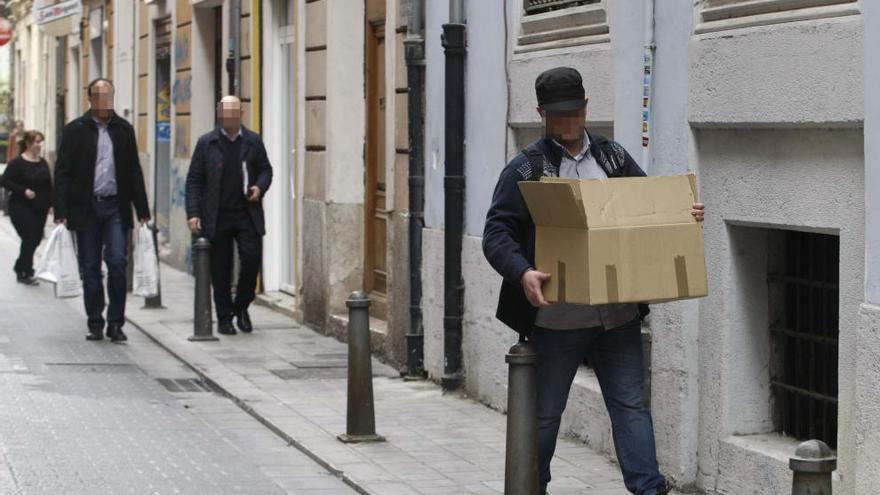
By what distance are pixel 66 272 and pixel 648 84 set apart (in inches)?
281

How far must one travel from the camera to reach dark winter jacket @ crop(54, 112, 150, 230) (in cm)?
1337

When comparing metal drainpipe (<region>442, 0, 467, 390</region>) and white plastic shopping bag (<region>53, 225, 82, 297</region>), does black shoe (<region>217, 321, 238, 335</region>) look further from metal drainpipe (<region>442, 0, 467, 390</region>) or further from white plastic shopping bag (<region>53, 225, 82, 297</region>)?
metal drainpipe (<region>442, 0, 467, 390</region>)

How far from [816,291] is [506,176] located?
1721 mm

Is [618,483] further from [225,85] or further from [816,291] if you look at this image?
[225,85]

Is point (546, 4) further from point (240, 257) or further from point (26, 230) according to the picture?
point (26, 230)

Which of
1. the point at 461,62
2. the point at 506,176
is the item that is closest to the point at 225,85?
the point at 461,62

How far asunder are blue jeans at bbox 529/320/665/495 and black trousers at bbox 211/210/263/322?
7834mm

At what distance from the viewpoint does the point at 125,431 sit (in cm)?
958

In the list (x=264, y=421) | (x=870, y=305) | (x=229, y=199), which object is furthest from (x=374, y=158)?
(x=870, y=305)

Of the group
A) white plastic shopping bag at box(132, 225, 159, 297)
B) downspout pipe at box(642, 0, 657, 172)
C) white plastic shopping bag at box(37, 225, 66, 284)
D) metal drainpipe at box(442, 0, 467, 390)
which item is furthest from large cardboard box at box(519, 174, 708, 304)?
white plastic shopping bag at box(37, 225, 66, 284)

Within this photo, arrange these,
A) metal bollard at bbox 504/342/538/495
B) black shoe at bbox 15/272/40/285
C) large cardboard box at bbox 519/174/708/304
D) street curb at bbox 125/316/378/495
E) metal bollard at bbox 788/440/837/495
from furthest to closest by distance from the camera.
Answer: black shoe at bbox 15/272/40/285
street curb at bbox 125/316/378/495
metal bollard at bbox 504/342/538/495
large cardboard box at bbox 519/174/708/304
metal bollard at bbox 788/440/837/495

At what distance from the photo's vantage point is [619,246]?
20.4 feet

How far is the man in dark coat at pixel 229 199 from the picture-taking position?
47.0 ft

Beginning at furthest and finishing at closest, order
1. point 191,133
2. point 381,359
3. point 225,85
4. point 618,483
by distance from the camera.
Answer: point 191,133 < point 225,85 < point 381,359 < point 618,483
